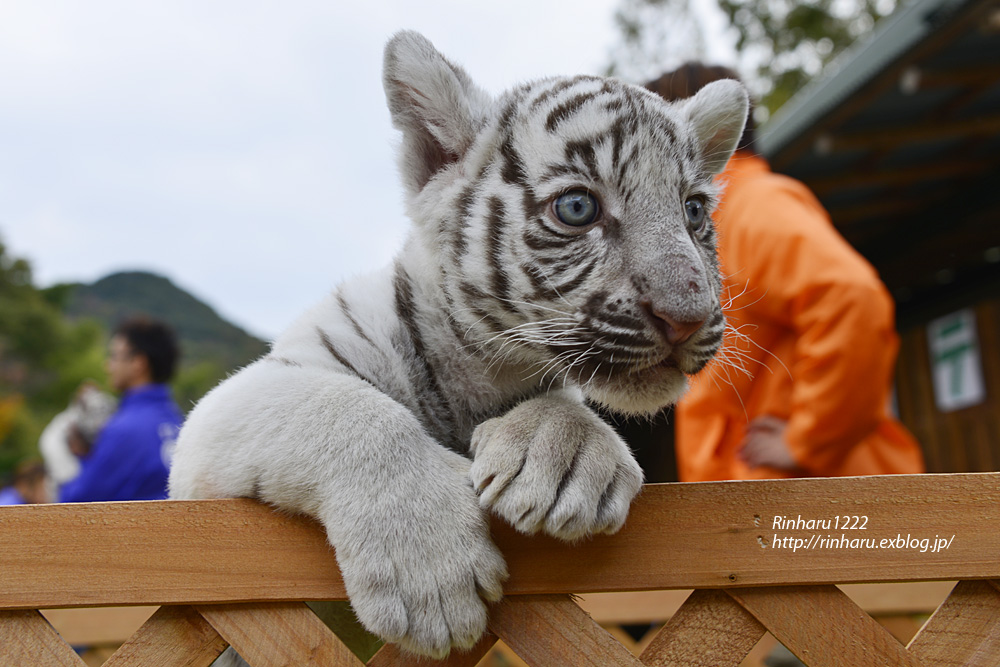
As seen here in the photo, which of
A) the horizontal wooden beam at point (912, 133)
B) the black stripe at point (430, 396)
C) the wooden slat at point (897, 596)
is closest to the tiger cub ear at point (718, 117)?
the black stripe at point (430, 396)

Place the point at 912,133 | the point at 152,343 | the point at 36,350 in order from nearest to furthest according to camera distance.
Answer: the point at 152,343
the point at 912,133
the point at 36,350

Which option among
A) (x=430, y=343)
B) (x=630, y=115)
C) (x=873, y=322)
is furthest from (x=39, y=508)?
(x=873, y=322)

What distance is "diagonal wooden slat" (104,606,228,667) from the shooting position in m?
1.29

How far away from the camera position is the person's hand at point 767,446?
2.64 metres

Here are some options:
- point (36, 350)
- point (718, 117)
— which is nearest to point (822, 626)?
point (718, 117)

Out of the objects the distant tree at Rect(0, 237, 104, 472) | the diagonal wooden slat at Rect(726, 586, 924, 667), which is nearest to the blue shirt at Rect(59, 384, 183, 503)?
the diagonal wooden slat at Rect(726, 586, 924, 667)

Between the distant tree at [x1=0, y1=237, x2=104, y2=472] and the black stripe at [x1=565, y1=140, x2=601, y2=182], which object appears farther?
the distant tree at [x1=0, y1=237, x2=104, y2=472]

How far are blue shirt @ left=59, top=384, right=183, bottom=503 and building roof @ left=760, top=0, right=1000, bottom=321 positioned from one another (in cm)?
469

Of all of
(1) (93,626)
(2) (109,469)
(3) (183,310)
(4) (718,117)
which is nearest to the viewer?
(4) (718,117)

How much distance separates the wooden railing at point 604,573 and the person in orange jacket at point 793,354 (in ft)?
3.55

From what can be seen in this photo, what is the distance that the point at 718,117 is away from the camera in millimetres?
2037

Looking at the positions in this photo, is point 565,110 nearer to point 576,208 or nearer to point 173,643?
point 576,208

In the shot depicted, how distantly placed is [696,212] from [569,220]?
1.22 ft

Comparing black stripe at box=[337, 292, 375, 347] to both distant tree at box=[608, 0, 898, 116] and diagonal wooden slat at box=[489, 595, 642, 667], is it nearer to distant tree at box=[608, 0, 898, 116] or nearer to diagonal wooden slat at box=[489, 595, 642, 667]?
diagonal wooden slat at box=[489, 595, 642, 667]
